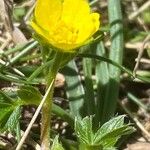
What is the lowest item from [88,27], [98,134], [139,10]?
A: [98,134]

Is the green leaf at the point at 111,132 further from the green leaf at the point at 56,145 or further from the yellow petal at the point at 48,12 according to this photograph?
the yellow petal at the point at 48,12

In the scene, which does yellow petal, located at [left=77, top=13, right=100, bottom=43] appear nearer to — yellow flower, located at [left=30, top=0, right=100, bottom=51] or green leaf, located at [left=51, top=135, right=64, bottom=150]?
yellow flower, located at [left=30, top=0, right=100, bottom=51]

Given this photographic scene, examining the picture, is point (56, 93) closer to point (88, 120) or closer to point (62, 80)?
point (62, 80)

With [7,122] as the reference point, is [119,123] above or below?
below

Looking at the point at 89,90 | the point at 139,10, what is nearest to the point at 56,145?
the point at 89,90

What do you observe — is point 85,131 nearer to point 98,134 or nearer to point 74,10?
point 98,134

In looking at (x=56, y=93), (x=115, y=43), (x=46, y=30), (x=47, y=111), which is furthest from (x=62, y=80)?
(x=46, y=30)

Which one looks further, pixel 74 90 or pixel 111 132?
pixel 74 90
